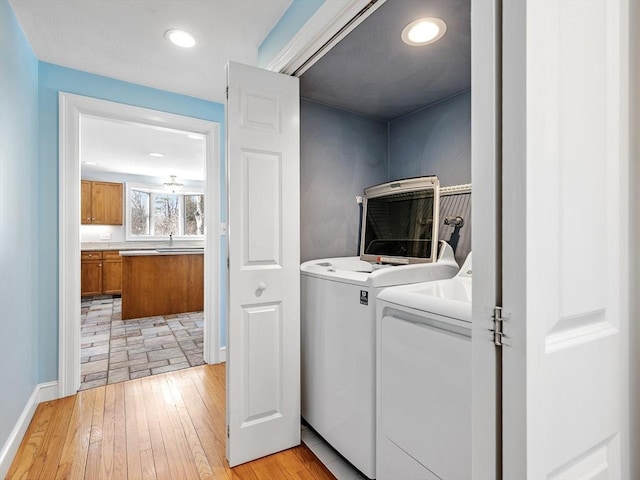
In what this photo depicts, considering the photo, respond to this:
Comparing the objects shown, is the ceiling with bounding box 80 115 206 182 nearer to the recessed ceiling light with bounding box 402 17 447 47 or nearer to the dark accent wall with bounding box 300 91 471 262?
the dark accent wall with bounding box 300 91 471 262

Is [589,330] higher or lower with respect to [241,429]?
higher

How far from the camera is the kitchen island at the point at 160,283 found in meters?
4.39

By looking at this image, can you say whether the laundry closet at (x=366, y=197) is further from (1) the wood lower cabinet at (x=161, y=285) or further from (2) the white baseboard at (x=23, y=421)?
(1) the wood lower cabinet at (x=161, y=285)

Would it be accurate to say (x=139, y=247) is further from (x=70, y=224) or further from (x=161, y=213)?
(x=70, y=224)

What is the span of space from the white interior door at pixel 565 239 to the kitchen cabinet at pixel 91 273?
6.94 metres

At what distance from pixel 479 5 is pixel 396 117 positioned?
6.25 feet

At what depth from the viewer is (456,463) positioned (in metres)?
1.04

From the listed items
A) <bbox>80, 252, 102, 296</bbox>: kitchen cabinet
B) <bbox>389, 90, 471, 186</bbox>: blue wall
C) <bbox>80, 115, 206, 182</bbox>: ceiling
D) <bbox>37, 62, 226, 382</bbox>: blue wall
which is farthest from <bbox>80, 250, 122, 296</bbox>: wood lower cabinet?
<bbox>389, 90, 471, 186</bbox>: blue wall

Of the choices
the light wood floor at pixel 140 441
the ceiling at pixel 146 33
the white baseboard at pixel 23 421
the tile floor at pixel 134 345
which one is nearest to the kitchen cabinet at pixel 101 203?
the tile floor at pixel 134 345

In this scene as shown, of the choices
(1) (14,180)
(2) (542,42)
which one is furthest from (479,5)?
(1) (14,180)

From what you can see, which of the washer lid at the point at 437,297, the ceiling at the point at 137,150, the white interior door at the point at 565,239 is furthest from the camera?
the ceiling at the point at 137,150

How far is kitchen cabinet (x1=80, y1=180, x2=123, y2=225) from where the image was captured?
6039 millimetres

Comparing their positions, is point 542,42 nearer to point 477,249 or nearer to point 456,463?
point 477,249

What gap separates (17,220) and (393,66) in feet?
7.43
